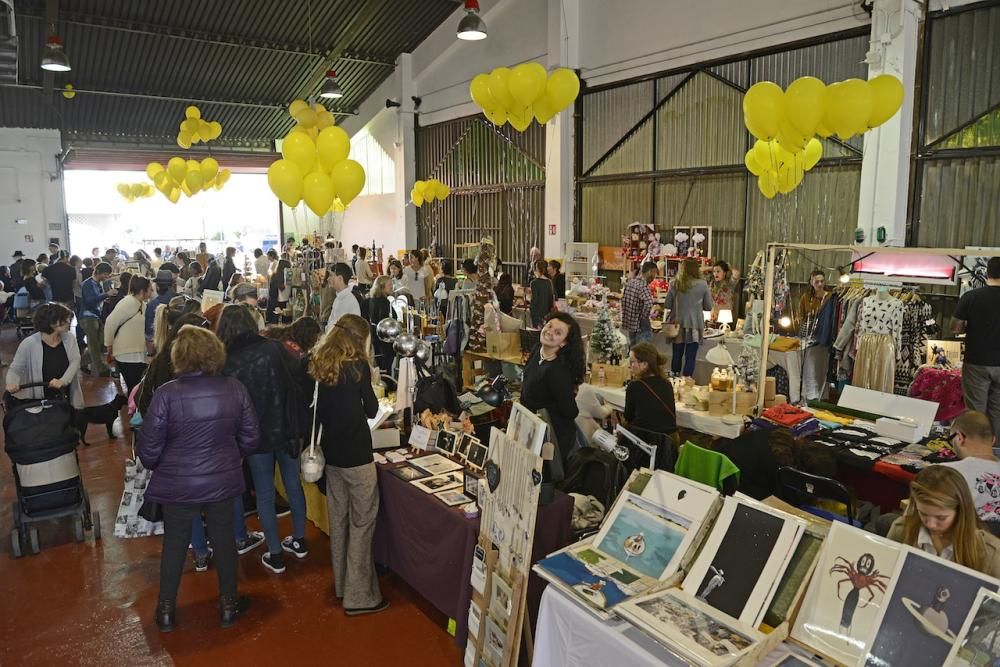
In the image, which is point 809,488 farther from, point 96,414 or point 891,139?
point 891,139

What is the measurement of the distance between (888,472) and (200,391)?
10.8ft

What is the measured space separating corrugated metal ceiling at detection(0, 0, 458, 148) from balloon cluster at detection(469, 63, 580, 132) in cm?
692

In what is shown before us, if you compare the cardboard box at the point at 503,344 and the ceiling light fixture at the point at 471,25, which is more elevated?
the ceiling light fixture at the point at 471,25

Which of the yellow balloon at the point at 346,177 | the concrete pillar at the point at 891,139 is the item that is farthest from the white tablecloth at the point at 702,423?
the concrete pillar at the point at 891,139

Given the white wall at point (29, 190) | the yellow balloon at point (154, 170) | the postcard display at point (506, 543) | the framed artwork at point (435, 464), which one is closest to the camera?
the postcard display at point (506, 543)

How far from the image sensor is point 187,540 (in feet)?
10.2

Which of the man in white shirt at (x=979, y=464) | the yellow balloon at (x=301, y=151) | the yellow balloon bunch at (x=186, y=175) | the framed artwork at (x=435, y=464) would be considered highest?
the yellow balloon bunch at (x=186, y=175)

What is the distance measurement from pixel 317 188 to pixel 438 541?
406cm

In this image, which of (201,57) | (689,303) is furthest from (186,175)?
(689,303)

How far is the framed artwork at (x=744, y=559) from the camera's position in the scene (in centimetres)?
196

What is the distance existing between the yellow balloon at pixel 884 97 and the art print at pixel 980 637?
14.1 feet

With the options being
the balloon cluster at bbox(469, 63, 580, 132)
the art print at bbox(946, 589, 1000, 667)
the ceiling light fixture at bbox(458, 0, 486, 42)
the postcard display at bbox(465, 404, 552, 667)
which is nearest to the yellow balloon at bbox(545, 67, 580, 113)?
the balloon cluster at bbox(469, 63, 580, 132)

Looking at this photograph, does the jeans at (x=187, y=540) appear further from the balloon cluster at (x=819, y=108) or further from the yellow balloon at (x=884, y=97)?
the yellow balloon at (x=884, y=97)

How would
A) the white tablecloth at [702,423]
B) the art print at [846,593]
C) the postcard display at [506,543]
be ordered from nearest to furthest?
the art print at [846,593]
the postcard display at [506,543]
the white tablecloth at [702,423]
